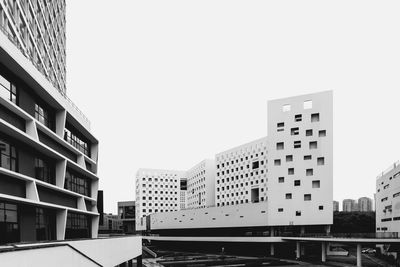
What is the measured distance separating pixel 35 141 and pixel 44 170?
5094 mm

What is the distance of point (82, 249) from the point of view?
18.6 m

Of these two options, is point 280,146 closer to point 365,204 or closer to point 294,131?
point 294,131

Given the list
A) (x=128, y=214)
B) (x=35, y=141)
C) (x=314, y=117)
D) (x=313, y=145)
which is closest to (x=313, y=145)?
(x=313, y=145)

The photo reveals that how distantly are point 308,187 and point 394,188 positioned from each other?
633 inches

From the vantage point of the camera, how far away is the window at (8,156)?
1956 cm

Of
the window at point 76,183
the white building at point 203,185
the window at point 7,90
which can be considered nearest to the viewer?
the window at point 7,90

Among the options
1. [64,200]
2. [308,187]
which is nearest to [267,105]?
[308,187]

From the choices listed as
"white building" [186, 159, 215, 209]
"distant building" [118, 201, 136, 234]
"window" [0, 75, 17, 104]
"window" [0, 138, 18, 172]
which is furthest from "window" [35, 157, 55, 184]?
"distant building" [118, 201, 136, 234]

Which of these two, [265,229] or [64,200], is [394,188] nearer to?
[265,229]

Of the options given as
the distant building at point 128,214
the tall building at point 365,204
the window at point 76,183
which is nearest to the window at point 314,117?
the window at point 76,183

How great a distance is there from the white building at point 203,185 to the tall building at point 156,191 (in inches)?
384

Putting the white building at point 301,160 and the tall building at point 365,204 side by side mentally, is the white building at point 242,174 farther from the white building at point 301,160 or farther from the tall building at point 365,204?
the tall building at point 365,204

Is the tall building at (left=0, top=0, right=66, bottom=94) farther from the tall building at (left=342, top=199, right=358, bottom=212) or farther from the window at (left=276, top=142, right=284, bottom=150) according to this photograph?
the tall building at (left=342, top=199, right=358, bottom=212)

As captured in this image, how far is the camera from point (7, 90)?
66.4 feet
